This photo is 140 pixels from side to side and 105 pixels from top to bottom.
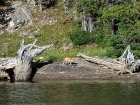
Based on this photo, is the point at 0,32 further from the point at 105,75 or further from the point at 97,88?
the point at 97,88

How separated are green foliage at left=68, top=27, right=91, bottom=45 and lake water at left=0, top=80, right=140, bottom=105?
63.7 ft

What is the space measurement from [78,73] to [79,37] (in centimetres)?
1723

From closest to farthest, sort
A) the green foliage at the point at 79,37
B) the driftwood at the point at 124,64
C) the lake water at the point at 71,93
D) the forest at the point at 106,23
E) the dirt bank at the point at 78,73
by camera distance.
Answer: the lake water at the point at 71,93 → the dirt bank at the point at 78,73 → the driftwood at the point at 124,64 → the forest at the point at 106,23 → the green foliage at the point at 79,37

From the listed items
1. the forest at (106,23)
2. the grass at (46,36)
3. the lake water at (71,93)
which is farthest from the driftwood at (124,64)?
the grass at (46,36)

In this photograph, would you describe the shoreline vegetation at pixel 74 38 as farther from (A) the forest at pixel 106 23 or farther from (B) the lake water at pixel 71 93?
(B) the lake water at pixel 71 93

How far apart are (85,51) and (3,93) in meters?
25.3

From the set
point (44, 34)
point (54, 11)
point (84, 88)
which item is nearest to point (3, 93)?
point (84, 88)

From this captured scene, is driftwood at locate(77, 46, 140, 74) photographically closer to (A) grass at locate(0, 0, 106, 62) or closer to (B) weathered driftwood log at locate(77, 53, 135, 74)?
(B) weathered driftwood log at locate(77, 53, 135, 74)

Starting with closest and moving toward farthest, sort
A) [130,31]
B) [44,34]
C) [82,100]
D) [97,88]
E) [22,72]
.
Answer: [82,100], [97,88], [22,72], [130,31], [44,34]

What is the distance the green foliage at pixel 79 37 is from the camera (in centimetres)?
6097

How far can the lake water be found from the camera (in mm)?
28953

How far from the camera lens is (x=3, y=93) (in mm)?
33438

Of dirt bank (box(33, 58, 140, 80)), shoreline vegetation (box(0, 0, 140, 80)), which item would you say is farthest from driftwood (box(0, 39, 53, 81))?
shoreline vegetation (box(0, 0, 140, 80))

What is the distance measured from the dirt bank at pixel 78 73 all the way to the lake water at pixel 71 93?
8.52 feet
